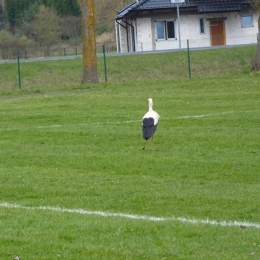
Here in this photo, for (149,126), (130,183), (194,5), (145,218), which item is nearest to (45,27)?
(194,5)

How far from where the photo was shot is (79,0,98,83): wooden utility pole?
1267 inches

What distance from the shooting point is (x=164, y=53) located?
50000mm

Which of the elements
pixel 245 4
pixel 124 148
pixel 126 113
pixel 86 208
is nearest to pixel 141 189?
pixel 86 208

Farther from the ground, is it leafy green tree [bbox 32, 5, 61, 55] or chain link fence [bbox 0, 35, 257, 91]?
leafy green tree [bbox 32, 5, 61, 55]

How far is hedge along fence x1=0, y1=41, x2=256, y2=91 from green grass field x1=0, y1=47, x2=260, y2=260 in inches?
906

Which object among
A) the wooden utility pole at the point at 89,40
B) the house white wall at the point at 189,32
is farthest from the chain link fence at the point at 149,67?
the house white wall at the point at 189,32

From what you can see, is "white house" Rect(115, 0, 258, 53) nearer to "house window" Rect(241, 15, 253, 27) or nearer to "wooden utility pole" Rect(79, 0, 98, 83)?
"house window" Rect(241, 15, 253, 27)

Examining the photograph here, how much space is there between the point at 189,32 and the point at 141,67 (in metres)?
18.6

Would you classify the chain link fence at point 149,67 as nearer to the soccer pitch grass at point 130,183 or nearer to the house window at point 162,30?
the house window at point 162,30

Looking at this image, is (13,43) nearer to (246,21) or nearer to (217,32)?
(217,32)

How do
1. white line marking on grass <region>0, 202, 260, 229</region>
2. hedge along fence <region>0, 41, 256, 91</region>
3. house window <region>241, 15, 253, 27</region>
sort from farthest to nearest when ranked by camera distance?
house window <region>241, 15, 253, 27</region>
hedge along fence <region>0, 41, 256, 91</region>
white line marking on grass <region>0, 202, 260, 229</region>

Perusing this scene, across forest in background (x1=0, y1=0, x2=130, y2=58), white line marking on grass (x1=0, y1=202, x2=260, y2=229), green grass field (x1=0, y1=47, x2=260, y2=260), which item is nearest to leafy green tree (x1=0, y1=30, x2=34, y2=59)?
forest in background (x1=0, y1=0, x2=130, y2=58)

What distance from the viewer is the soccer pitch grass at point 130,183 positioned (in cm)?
753

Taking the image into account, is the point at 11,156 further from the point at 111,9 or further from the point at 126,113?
the point at 111,9
